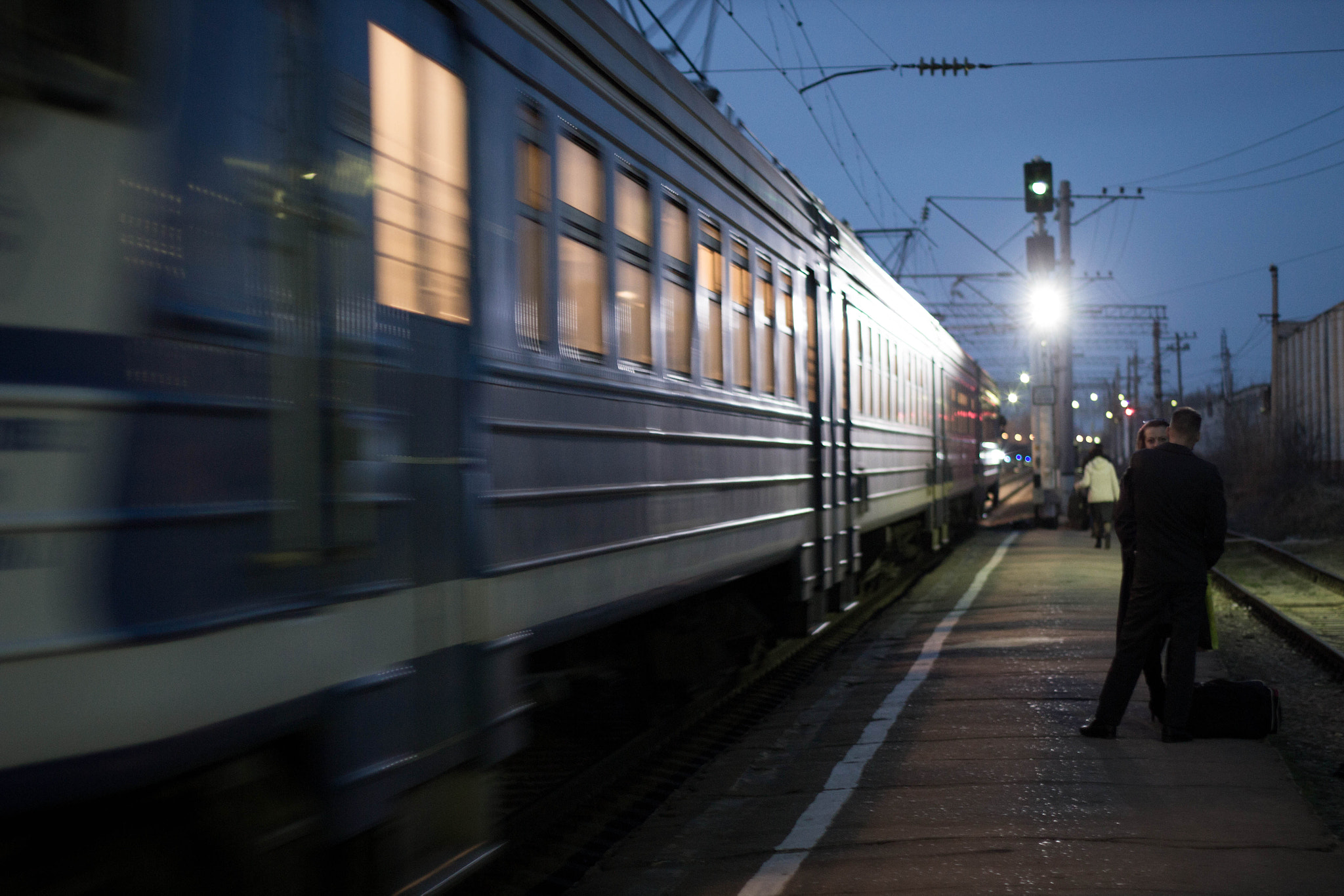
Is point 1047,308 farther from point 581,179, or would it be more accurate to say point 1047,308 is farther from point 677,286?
point 581,179

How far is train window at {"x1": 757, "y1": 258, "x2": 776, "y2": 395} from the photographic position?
7461 mm

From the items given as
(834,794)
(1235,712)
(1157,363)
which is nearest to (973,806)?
(834,794)

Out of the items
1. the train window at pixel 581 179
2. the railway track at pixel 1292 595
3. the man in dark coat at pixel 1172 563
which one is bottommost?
the railway track at pixel 1292 595

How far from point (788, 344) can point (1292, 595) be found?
940cm

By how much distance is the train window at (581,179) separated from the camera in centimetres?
457

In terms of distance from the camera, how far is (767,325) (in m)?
7.61

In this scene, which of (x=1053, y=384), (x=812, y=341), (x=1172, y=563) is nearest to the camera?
(x=1172, y=563)

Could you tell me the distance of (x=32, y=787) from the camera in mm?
2223

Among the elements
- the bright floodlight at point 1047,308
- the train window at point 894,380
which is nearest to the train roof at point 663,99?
the train window at point 894,380

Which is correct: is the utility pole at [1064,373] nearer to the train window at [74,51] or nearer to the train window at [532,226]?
the train window at [532,226]

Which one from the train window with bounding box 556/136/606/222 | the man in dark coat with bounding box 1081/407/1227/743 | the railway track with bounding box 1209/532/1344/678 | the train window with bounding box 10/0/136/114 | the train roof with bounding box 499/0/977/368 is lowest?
the railway track with bounding box 1209/532/1344/678

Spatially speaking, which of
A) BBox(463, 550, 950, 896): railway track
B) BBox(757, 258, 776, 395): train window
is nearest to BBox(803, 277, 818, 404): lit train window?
BBox(757, 258, 776, 395): train window

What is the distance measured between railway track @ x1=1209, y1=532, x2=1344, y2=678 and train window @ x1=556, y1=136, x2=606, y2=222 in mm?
6833

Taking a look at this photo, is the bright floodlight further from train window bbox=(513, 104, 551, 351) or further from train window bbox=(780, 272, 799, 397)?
train window bbox=(513, 104, 551, 351)
